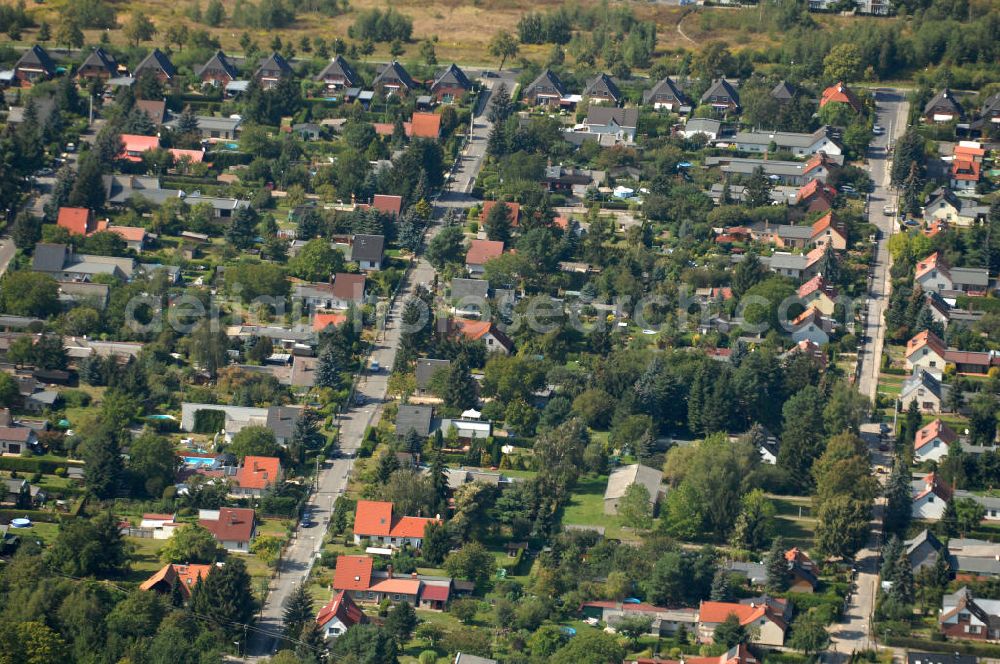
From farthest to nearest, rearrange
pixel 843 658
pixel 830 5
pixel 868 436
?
1. pixel 830 5
2. pixel 868 436
3. pixel 843 658

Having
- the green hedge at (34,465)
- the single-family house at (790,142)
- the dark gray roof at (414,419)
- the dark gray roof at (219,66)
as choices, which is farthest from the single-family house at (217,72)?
the green hedge at (34,465)

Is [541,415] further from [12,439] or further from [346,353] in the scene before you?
[12,439]

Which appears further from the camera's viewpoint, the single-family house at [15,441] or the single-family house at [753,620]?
the single-family house at [15,441]

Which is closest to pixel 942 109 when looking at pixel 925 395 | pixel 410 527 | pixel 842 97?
pixel 842 97

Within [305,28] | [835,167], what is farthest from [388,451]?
[305,28]

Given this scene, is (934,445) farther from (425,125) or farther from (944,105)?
(425,125)

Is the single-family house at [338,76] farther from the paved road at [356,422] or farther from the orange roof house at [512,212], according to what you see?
the orange roof house at [512,212]

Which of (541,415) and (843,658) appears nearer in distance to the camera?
(843,658)
